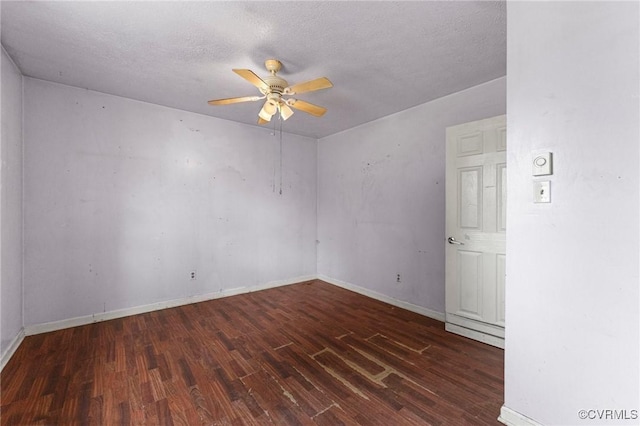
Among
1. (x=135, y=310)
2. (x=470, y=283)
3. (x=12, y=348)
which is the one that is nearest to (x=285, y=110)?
(x=470, y=283)

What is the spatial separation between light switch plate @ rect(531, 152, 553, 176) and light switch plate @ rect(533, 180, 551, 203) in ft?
0.18

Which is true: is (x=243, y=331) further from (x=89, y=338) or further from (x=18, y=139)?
(x=18, y=139)

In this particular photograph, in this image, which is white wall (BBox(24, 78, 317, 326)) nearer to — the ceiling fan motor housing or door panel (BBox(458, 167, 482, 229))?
the ceiling fan motor housing

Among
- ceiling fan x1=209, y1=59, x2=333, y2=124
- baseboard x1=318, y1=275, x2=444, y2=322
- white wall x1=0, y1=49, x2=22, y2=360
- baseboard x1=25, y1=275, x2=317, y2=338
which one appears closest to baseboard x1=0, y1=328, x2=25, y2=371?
white wall x1=0, y1=49, x2=22, y2=360

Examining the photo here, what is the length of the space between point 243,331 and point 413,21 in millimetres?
3228

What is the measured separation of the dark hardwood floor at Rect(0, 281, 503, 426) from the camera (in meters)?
1.73

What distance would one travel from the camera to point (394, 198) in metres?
3.86

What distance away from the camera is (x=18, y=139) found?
266cm

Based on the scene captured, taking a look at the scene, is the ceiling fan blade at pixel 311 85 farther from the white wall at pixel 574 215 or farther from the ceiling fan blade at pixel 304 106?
the white wall at pixel 574 215

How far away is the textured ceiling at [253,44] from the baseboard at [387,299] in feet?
8.73

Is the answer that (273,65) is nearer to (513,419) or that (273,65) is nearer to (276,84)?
(276,84)

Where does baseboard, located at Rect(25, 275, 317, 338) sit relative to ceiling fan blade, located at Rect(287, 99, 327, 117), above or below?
below

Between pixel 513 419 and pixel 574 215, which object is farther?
pixel 513 419

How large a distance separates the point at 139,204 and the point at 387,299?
11.8 ft
